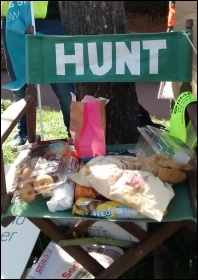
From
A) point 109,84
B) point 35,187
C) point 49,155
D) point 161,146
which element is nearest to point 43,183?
point 35,187

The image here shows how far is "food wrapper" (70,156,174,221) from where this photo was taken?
1657 millimetres

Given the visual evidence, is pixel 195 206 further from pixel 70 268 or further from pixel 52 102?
pixel 52 102

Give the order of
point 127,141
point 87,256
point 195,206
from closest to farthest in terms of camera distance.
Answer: point 195,206 < point 87,256 < point 127,141

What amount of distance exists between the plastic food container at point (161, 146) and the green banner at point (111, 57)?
266 mm

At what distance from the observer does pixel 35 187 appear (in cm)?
186

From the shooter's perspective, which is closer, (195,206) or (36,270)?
(195,206)

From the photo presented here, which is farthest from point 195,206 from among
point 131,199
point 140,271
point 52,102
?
point 52,102

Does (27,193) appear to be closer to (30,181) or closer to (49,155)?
(30,181)

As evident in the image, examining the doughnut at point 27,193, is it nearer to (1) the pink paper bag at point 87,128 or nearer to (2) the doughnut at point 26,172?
(2) the doughnut at point 26,172

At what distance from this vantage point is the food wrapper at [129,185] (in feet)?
5.44

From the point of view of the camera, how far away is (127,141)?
102 inches

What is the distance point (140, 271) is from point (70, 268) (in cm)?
34

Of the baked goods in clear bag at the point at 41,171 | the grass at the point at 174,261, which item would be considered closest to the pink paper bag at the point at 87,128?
the baked goods in clear bag at the point at 41,171

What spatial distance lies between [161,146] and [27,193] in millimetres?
577
